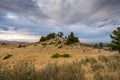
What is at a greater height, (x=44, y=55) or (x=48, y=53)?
(x=48, y=53)

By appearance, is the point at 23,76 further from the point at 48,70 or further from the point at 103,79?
the point at 103,79

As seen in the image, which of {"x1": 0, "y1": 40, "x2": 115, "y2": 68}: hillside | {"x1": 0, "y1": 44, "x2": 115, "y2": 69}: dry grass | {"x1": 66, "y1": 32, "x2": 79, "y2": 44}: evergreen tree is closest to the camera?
{"x1": 0, "y1": 44, "x2": 115, "y2": 69}: dry grass

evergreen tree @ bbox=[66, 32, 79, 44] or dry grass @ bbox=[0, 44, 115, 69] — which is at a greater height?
evergreen tree @ bbox=[66, 32, 79, 44]

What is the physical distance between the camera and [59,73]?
24.2 feet

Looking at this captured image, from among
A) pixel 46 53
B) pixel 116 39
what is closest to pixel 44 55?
pixel 46 53

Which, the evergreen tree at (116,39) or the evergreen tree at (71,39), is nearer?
the evergreen tree at (116,39)

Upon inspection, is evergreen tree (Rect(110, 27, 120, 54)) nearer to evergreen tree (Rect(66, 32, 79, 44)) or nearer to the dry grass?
the dry grass

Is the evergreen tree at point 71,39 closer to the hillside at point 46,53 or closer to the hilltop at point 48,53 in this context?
the hilltop at point 48,53

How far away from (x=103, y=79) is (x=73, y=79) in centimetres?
142

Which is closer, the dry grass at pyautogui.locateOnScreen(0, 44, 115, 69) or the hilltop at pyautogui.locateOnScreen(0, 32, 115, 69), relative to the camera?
the dry grass at pyautogui.locateOnScreen(0, 44, 115, 69)

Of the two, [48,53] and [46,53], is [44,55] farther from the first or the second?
[46,53]

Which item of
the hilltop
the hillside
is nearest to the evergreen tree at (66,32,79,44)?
the hilltop

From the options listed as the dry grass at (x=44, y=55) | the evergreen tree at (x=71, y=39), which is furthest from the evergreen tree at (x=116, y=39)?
the evergreen tree at (x=71, y=39)

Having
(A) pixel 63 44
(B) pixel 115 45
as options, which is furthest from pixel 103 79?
(A) pixel 63 44
